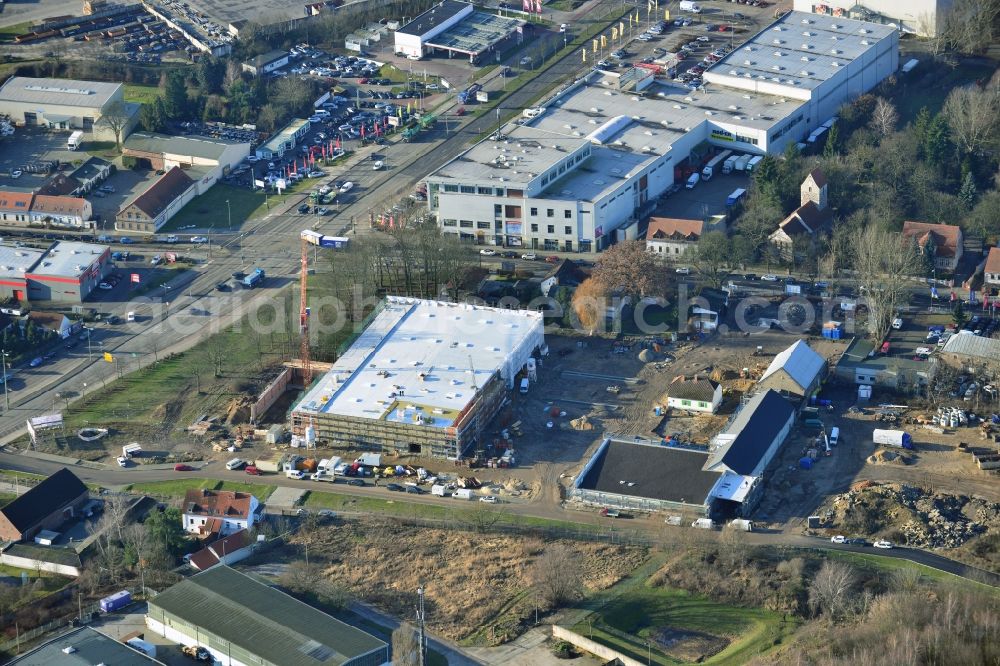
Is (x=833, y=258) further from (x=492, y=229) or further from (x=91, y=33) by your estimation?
(x=91, y=33)

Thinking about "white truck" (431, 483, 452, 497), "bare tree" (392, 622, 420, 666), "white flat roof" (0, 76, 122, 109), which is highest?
"white flat roof" (0, 76, 122, 109)

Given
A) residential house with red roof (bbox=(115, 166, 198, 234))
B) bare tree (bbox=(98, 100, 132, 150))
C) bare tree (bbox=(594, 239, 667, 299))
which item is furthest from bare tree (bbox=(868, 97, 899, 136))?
bare tree (bbox=(98, 100, 132, 150))

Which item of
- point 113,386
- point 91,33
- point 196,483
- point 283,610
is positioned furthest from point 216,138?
point 283,610

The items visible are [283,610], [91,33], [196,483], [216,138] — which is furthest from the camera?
[91,33]

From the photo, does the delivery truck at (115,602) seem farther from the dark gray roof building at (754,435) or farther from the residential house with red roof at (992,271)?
the residential house with red roof at (992,271)

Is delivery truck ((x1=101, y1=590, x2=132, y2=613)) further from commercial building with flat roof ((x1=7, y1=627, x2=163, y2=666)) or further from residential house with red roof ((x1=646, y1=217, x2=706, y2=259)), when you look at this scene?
residential house with red roof ((x1=646, y1=217, x2=706, y2=259))

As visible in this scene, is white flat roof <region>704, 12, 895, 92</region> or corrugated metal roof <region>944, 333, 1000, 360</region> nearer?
corrugated metal roof <region>944, 333, 1000, 360</region>

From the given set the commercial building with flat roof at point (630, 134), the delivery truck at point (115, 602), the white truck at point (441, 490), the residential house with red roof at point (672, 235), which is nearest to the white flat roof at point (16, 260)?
the commercial building with flat roof at point (630, 134)
